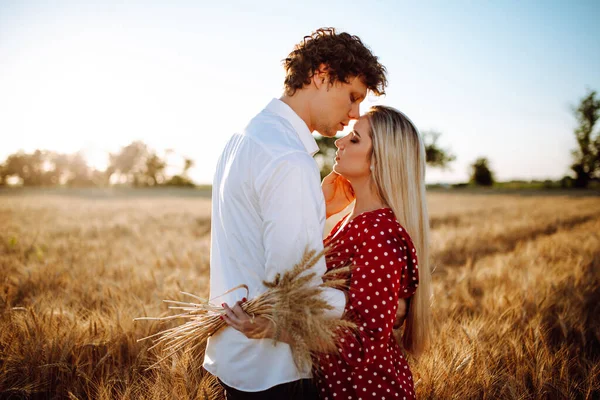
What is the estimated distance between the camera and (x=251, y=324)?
54.7 inches

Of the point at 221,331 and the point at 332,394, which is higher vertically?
the point at 221,331

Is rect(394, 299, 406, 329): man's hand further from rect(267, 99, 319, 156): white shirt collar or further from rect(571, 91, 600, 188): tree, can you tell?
rect(571, 91, 600, 188): tree

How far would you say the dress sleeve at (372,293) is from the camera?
1434 mm

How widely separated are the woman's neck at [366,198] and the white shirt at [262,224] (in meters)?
0.38

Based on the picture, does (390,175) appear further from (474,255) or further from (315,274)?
(474,255)

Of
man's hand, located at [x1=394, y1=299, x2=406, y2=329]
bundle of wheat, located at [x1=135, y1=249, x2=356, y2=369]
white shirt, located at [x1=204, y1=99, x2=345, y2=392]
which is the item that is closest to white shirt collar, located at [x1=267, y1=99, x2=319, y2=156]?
white shirt, located at [x1=204, y1=99, x2=345, y2=392]

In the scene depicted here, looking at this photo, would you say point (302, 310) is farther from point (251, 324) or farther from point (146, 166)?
point (146, 166)

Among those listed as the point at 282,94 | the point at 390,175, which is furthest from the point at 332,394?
the point at 282,94

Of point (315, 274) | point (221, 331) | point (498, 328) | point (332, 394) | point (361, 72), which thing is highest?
point (361, 72)

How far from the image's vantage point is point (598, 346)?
303cm

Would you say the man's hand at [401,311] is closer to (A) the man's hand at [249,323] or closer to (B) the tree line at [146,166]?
(A) the man's hand at [249,323]

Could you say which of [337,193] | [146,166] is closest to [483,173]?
[146,166]

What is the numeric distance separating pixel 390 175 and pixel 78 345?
2263 millimetres

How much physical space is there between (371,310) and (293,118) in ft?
3.08
